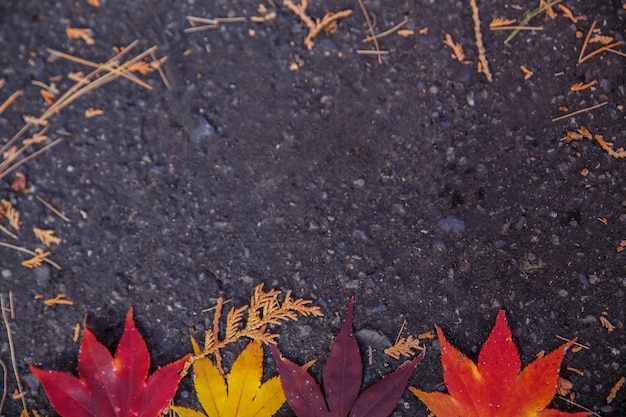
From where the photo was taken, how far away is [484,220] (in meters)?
1.47

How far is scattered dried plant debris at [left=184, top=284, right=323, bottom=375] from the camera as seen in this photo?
4.64ft

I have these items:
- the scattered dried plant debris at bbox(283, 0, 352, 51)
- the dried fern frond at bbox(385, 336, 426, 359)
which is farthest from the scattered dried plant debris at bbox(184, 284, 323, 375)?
the scattered dried plant debris at bbox(283, 0, 352, 51)

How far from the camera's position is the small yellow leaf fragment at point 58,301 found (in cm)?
143

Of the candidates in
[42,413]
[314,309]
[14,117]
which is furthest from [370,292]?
[14,117]

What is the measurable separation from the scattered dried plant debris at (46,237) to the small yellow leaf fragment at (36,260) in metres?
0.02

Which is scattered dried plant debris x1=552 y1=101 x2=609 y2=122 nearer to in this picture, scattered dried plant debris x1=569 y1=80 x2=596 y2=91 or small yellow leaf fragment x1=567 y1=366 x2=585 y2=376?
scattered dried plant debris x1=569 y1=80 x2=596 y2=91

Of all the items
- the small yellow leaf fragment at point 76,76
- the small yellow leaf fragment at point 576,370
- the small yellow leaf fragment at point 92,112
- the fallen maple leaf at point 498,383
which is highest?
the small yellow leaf fragment at point 76,76

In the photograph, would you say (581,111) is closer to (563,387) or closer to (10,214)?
(563,387)

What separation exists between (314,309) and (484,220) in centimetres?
51

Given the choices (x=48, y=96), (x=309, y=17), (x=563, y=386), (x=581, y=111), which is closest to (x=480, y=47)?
(x=581, y=111)

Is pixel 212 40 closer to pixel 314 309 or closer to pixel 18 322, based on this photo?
pixel 314 309

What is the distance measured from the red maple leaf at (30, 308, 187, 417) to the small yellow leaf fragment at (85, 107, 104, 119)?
563 millimetres

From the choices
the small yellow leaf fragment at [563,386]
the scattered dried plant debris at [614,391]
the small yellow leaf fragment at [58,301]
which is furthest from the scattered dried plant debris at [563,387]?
the small yellow leaf fragment at [58,301]

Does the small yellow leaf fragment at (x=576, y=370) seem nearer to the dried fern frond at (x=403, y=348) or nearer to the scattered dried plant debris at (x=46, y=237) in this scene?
the dried fern frond at (x=403, y=348)
